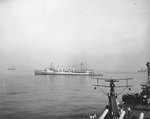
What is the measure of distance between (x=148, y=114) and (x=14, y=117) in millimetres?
28662

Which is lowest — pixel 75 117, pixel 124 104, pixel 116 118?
pixel 75 117

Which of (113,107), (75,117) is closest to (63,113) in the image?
(75,117)

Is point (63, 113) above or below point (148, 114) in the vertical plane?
below

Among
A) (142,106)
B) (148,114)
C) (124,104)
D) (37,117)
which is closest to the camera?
(148,114)

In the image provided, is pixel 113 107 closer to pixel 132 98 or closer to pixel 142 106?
pixel 142 106

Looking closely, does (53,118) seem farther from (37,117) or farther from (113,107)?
(113,107)

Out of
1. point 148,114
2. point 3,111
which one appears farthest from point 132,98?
point 3,111

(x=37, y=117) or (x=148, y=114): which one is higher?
(x=148, y=114)

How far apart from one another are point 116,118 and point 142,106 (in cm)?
1622

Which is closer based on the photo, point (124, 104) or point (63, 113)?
point (124, 104)

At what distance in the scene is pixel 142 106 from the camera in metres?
34.5

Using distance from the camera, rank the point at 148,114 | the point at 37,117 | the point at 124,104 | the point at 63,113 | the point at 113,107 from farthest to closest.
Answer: the point at 63,113 < the point at 37,117 < the point at 124,104 < the point at 148,114 < the point at 113,107

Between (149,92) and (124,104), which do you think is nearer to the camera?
(124,104)

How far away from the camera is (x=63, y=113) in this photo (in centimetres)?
4594
